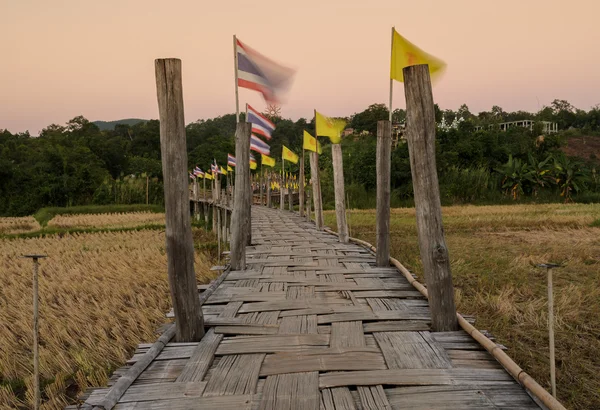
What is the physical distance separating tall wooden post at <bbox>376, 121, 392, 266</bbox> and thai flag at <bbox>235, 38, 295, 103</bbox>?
5.40 ft

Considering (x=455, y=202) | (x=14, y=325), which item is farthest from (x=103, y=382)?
(x=455, y=202)

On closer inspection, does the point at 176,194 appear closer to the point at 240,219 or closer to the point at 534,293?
the point at 240,219

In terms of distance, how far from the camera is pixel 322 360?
2.76 m

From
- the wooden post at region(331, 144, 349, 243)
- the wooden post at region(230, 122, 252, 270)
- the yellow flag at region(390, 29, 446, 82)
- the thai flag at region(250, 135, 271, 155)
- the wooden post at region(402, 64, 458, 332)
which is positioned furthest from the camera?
the thai flag at region(250, 135, 271, 155)

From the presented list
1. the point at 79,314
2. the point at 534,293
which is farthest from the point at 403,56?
the point at 79,314

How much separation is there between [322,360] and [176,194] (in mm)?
1428

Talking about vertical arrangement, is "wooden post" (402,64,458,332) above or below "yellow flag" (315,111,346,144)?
below

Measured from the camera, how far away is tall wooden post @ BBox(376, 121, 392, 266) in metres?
5.54

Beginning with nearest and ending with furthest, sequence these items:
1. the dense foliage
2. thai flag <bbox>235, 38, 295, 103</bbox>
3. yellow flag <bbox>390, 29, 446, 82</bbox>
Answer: yellow flag <bbox>390, 29, 446, 82</bbox>
thai flag <bbox>235, 38, 295, 103</bbox>
the dense foliage

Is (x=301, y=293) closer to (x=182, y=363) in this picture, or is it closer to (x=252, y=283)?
(x=252, y=283)

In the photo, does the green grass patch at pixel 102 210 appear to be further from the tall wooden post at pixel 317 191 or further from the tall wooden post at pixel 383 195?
the tall wooden post at pixel 383 195

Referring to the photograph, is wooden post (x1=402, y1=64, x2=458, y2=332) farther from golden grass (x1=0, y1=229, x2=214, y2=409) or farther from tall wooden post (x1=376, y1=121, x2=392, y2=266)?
golden grass (x1=0, y1=229, x2=214, y2=409)

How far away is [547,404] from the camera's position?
7.13 ft

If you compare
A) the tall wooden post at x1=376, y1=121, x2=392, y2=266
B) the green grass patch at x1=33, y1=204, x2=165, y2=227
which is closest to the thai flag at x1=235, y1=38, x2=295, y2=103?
the tall wooden post at x1=376, y1=121, x2=392, y2=266
